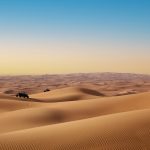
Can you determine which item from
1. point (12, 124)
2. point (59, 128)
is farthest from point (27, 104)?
point (59, 128)

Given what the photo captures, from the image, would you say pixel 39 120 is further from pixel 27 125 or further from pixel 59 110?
pixel 59 110

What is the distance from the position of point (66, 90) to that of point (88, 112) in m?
28.5

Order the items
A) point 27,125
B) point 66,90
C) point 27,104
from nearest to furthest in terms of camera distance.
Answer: point 27,125 → point 27,104 → point 66,90

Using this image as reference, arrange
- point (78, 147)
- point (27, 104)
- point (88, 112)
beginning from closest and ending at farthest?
point (78, 147) → point (88, 112) → point (27, 104)

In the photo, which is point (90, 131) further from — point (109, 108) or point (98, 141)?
point (109, 108)

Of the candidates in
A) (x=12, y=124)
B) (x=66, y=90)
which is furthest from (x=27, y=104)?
(x=66, y=90)

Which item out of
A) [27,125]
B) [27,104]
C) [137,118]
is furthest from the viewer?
[27,104]

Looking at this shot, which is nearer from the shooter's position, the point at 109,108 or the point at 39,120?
the point at 39,120

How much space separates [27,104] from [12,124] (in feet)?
31.7

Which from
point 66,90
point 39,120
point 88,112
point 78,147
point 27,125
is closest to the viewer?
point 78,147

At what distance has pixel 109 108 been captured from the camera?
23.9 m

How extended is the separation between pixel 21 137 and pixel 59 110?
41.4ft

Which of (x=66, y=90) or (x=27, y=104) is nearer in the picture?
(x=27, y=104)

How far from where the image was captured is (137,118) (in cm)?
1238
